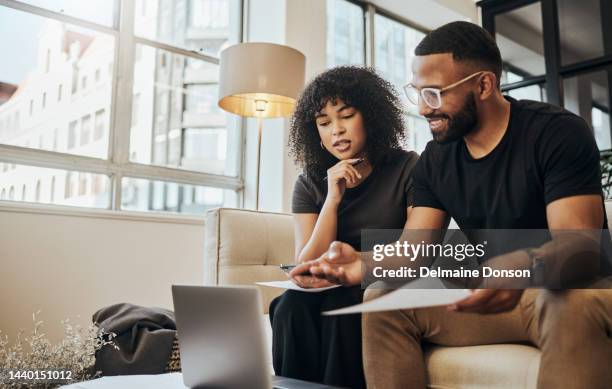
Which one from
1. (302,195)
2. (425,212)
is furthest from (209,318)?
(302,195)

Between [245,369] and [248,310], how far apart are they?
96mm

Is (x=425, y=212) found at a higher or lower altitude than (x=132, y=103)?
lower

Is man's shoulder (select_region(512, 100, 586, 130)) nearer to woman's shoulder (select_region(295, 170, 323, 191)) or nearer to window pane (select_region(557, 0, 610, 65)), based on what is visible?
woman's shoulder (select_region(295, 170, 323, 191))

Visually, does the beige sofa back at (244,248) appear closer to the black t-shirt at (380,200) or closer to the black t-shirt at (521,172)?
the black t-shirt at (380,200)

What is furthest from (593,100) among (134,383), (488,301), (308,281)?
(134,383)

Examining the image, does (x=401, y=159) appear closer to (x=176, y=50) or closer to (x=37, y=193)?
(x=37, y=193)

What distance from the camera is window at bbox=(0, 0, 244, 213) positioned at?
2619mm

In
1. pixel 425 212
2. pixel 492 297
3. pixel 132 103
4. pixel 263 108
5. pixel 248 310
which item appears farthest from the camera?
pixel 132 103

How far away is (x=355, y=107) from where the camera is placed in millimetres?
1582

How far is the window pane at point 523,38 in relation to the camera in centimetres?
447

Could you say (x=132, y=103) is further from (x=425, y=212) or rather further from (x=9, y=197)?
(x=425, y=212)

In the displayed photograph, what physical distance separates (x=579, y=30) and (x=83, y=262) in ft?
12.9

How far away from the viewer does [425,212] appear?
1.28 metres

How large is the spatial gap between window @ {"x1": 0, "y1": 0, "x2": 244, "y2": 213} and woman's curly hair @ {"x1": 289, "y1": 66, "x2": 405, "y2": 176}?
1.44 metres
